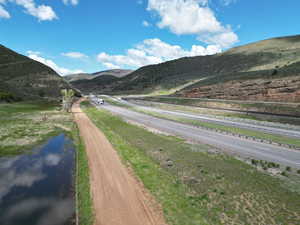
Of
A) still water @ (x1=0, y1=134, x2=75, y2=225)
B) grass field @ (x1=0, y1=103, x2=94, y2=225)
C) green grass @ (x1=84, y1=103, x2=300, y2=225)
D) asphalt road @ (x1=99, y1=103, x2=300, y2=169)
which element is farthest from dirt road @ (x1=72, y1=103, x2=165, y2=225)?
asphalt road @ (x1=99, y1=103, x2=300, y2=169)

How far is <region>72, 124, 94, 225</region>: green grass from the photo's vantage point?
815cm

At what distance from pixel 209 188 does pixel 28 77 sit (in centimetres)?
11129

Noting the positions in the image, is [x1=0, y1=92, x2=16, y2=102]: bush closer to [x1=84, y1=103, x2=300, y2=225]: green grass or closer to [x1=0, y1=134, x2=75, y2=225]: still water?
[x1=0, y1=134, x2=75, y2=225]: still water

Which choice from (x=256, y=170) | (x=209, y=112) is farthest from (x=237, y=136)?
(x=209, y=112)

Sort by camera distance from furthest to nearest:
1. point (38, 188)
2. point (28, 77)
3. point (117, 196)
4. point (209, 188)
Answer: point (28, 77) < point (38, 188) < point (209, 188) < point (117, 196)

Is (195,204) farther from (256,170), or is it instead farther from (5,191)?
(5,191)

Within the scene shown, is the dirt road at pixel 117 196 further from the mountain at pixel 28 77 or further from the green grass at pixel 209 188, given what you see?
the mountain at pixel 28 77

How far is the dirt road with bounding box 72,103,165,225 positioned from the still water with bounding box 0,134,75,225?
145 cm

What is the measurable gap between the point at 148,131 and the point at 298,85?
120ft

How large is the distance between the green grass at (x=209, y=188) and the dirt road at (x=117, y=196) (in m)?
0.66

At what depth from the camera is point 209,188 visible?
33.7ft

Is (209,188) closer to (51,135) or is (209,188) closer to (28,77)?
(51,135)

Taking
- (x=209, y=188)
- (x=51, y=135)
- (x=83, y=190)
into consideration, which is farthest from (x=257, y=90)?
(x=83, y=190)

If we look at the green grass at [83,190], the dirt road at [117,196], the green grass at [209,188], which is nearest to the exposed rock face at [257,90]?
the green grass at [209,188]
